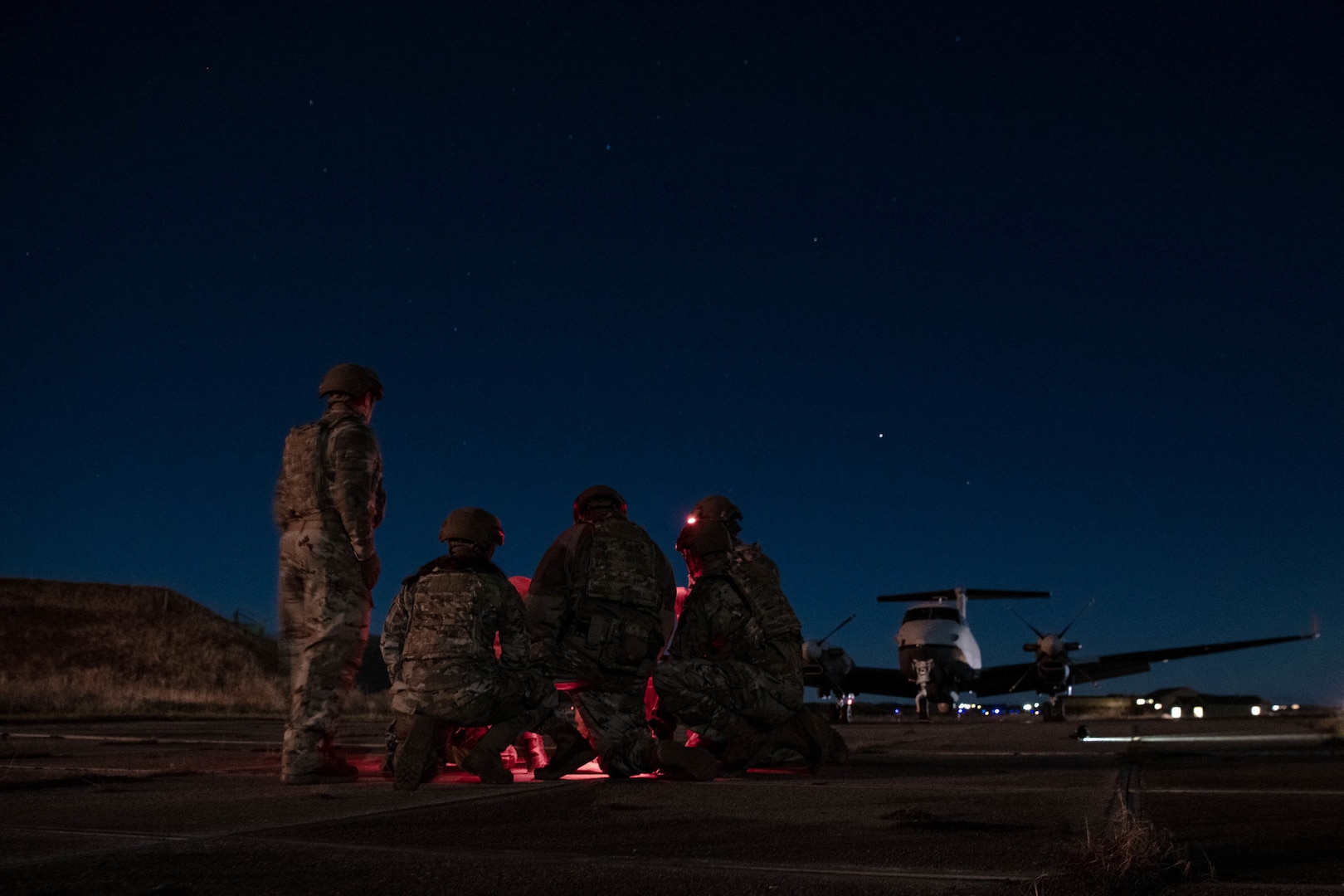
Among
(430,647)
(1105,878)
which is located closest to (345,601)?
(430,647)

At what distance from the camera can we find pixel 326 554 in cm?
636

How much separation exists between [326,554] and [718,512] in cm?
277

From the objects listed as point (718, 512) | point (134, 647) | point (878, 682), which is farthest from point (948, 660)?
point (134, 647)

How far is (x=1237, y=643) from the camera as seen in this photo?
33781mm

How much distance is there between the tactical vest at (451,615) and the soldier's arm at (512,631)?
82mm

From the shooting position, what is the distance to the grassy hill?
29.8 metres

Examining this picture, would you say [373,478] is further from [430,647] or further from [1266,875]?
[1266,875]

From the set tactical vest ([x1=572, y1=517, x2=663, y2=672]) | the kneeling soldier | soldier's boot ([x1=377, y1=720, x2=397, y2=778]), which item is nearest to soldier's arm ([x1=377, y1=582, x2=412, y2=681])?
soldier's boot ([x1=377, y1=720, x2=397, y2=778])

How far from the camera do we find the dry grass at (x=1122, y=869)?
8.70 ft

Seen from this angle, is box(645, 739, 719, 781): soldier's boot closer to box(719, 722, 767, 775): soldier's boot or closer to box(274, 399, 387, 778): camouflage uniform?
box(719, 722, 767, 775): soldier's boot

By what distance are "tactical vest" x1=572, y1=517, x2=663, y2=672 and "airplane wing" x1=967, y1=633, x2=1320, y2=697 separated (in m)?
28.2

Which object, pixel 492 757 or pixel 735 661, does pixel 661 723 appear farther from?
pixel 492 757

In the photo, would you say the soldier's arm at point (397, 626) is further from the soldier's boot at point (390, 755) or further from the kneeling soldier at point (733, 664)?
the kneeling soldier at point (733, 664)

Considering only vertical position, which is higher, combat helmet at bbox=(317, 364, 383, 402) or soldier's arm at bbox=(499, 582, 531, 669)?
combat helmet at bbox=(317, 364, 383, 402)
